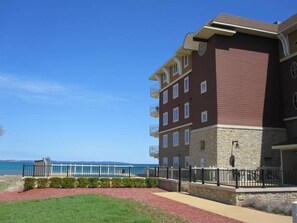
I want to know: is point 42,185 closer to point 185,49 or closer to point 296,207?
point 185,49

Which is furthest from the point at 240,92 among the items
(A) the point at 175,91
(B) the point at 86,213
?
(B) the point at 86,213

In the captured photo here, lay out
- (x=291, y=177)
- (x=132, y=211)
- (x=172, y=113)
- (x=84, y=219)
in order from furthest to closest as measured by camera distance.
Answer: (x=172, y=113) → (x=291, y=177) → (x=132, y=211) → (x=84, y=219)

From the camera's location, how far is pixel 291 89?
99.3 feet

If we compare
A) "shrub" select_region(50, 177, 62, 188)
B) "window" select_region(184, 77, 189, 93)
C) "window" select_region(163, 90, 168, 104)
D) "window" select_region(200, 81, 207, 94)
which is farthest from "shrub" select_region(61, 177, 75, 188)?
"window" select_region(163, 90, 168, 104)

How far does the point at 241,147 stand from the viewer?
29.2 metres

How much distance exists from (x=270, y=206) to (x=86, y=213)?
782 centimetres

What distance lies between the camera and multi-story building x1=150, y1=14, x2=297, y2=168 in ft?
95.7

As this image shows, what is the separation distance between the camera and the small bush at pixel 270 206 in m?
14.8

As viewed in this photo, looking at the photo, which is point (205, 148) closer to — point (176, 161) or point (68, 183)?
point (176, 161)

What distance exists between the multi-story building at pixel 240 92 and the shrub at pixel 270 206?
1133cm

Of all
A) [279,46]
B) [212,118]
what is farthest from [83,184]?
[279,46]

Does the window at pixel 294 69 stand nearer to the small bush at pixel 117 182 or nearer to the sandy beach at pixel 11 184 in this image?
the small bush at pixel 117 182

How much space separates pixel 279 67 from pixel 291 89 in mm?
2650

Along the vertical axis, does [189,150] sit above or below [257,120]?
below
